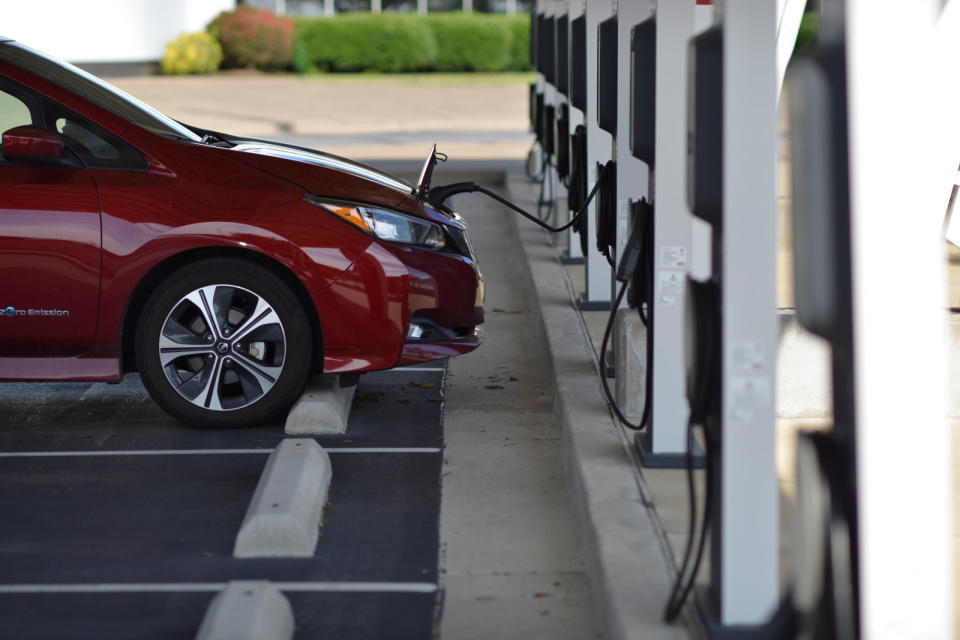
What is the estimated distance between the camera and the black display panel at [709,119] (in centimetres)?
312

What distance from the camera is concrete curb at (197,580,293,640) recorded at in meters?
3.45

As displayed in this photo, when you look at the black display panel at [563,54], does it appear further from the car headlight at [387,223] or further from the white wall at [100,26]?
the white wall at [100,26]

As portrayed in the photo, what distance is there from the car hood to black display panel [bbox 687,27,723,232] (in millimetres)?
2838

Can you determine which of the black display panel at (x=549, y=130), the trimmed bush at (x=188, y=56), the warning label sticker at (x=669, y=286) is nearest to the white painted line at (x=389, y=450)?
the warning label sticker at (x=669, y=286)

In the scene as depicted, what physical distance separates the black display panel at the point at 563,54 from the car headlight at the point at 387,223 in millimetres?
4428

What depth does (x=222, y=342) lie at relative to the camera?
5645 millimetres

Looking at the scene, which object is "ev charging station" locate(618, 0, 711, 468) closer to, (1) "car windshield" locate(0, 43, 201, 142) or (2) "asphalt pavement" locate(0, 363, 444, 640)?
(2) "asphalt pavement" locate(0, 363, 444, 640)

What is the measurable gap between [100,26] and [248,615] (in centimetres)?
3096

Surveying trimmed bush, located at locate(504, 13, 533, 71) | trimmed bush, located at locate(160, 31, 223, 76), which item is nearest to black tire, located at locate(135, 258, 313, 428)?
trimmed bush, located at locate(160, 31, 223, 76)

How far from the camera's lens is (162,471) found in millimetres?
5340

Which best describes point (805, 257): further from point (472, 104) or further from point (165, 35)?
point (165, 35)

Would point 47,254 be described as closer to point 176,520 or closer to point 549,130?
point 176,520

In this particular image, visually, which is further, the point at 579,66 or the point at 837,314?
the point at 579,66

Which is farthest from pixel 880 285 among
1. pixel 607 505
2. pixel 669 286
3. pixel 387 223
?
pixel 387 223
